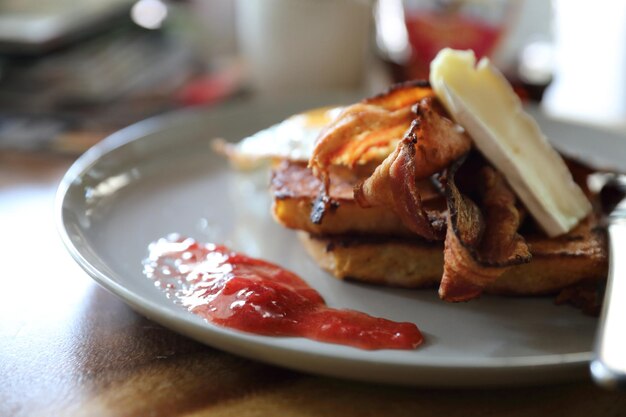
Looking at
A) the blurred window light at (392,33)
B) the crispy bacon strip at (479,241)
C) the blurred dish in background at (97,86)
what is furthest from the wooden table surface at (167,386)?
the blurred window light at (392,33)

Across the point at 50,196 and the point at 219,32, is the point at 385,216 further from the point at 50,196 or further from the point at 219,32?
the point at 219,32

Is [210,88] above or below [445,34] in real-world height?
below

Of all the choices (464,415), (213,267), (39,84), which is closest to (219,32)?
(39,84)

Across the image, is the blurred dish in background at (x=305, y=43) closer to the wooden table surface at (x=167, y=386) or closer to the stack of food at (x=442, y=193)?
the stack of food at (x=442, y=193)

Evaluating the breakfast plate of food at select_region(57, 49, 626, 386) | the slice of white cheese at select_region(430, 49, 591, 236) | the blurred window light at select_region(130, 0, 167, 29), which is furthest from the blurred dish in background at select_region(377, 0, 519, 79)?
the slice of white cheese at select_region(430, 49, 591, 236)

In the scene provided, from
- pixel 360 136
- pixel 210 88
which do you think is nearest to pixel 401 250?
pixel 360 136

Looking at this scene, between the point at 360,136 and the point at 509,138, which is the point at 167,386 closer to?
the point at 360,136
